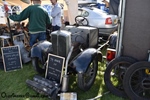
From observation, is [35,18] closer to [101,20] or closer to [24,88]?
[24,88]

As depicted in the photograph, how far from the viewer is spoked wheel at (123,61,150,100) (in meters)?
2.56

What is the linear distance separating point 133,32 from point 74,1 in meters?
3.50

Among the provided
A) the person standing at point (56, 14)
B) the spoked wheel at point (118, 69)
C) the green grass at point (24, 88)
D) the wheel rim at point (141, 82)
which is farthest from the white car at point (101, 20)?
the wheel rim at point (141, 82)

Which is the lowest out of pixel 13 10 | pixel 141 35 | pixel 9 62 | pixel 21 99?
pixel 21 99

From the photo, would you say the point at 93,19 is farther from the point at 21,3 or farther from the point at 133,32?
the point at 133,32

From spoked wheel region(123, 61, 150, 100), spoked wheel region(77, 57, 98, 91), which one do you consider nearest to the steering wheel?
spoked wheel region(77, 57, 98, 91)

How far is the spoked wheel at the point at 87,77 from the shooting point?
9.01 ft

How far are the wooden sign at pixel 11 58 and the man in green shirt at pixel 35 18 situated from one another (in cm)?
52

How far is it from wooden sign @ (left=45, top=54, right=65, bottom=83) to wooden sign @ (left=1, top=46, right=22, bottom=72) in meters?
1.32

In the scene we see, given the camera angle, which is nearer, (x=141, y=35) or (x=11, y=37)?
(x=141, y=35)

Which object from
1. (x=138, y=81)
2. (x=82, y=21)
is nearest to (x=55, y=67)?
(x=138, y=81)

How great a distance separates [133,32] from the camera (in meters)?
2.73

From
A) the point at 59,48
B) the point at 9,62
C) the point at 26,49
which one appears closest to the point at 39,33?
the point at 26,49

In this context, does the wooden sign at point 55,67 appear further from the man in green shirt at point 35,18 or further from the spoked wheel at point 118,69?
the man in green shirt at point 35,18
